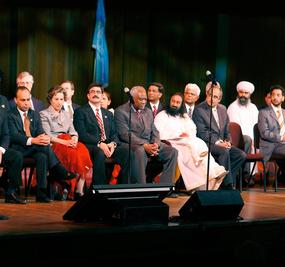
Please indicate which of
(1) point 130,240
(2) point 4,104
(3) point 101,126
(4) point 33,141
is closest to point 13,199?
(4) point 33,141

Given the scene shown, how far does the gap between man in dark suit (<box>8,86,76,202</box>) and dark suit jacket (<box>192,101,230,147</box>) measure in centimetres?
189

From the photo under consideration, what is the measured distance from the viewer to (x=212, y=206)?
23.9ft

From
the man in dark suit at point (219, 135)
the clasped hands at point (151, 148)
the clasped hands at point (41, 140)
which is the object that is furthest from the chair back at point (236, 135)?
the clasped hands at point (41, 140)

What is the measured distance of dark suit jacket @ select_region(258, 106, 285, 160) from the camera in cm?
1051

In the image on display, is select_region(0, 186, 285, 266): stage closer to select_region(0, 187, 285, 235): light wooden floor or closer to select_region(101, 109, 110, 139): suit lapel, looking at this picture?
select_region(0, 187, 285, 235): light wooden floor

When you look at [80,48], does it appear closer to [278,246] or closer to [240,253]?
[278,246]

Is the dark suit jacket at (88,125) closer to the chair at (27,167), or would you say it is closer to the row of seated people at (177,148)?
the row of seated people at (177,148)

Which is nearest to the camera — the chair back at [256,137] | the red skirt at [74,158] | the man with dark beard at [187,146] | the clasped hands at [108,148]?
the red skirt at [74,158]

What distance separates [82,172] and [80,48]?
2858 millimetres

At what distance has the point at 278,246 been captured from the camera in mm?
6434

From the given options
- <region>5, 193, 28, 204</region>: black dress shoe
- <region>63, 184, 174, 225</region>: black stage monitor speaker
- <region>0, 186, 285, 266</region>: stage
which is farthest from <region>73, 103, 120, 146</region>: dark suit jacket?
<region>63, 184, 174, 225</region>: black stage monitor speaker

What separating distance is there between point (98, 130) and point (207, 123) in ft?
4.65

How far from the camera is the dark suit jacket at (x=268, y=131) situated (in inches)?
414

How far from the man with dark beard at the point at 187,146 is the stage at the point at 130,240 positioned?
6.21ft
